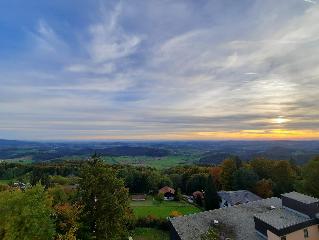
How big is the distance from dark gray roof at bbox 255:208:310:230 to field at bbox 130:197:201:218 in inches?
Result: 969

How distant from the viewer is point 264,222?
29.8 m

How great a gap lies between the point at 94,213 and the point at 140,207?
36.5 metres

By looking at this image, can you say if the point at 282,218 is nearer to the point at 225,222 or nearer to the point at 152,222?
the point at 225,222

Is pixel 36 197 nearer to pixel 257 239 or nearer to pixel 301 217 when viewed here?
pixel 257 239

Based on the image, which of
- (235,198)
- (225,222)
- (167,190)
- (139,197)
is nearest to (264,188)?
(235,198)

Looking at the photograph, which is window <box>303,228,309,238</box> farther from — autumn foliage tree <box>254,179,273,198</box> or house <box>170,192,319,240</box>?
autumn foliage tree <box>254,179,273,198</box>

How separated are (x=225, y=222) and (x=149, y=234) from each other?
46.2ft

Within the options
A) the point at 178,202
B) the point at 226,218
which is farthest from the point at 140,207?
the point at 226,218

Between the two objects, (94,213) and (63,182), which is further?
(63,182)

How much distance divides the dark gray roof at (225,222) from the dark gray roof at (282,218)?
2.25 m

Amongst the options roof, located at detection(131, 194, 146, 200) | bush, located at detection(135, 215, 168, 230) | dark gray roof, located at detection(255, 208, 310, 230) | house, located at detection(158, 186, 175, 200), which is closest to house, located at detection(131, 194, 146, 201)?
roof, located at detection(131, 194, 146, 200)

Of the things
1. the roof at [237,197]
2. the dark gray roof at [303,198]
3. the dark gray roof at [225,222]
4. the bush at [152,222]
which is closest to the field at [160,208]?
the bush at [152,222]

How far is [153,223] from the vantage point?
4772cm

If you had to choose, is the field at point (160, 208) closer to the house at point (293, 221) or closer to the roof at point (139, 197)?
the roof at point (139, 197)
